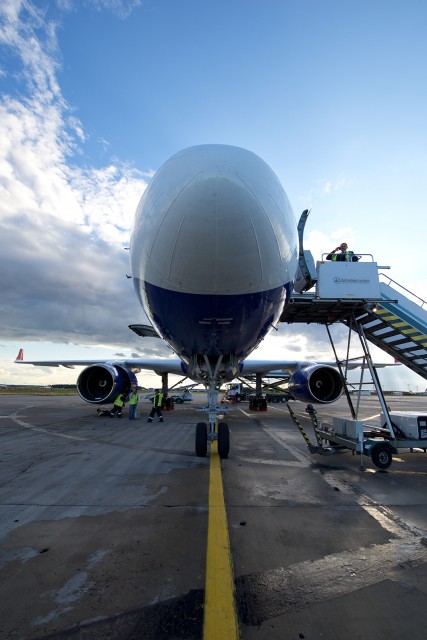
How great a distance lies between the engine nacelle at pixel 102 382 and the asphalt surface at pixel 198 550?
8069 millimetres

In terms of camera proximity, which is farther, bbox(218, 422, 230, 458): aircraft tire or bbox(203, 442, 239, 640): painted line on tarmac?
bbox(218, 422, 230, 458): aircraft tire

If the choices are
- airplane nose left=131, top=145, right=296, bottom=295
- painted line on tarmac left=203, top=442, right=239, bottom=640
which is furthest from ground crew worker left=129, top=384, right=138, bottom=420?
airplane nose left=131, top=145, right=296, bottom=295

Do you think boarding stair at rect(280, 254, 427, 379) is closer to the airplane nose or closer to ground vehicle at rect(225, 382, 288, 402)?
the airplane nose

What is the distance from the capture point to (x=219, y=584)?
2.59m

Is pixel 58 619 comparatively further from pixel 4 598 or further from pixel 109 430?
pixel 109 430

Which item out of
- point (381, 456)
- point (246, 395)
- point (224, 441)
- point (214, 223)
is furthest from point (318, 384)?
point (246, 395)

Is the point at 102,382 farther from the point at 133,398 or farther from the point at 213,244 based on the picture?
the point at 213,244

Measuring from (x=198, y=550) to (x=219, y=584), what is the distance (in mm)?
608

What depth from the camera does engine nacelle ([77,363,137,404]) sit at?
14.6m

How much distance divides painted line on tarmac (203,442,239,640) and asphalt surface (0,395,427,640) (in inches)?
2.2

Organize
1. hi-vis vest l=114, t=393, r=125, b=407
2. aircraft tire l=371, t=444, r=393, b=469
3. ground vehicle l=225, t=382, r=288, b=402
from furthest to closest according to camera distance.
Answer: ground vehicle l=225, t=382, r=288, b=402 → hi-vis vest l=114, t=393, r=125, b=407 → aircraft tire l=371, t=444, r=393, b=469

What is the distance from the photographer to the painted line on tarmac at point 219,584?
83.0 inches

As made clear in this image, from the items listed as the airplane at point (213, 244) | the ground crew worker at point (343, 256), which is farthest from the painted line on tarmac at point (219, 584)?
the ground crew worker at point (343, 256)

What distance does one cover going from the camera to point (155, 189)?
→ 13.8 feet
